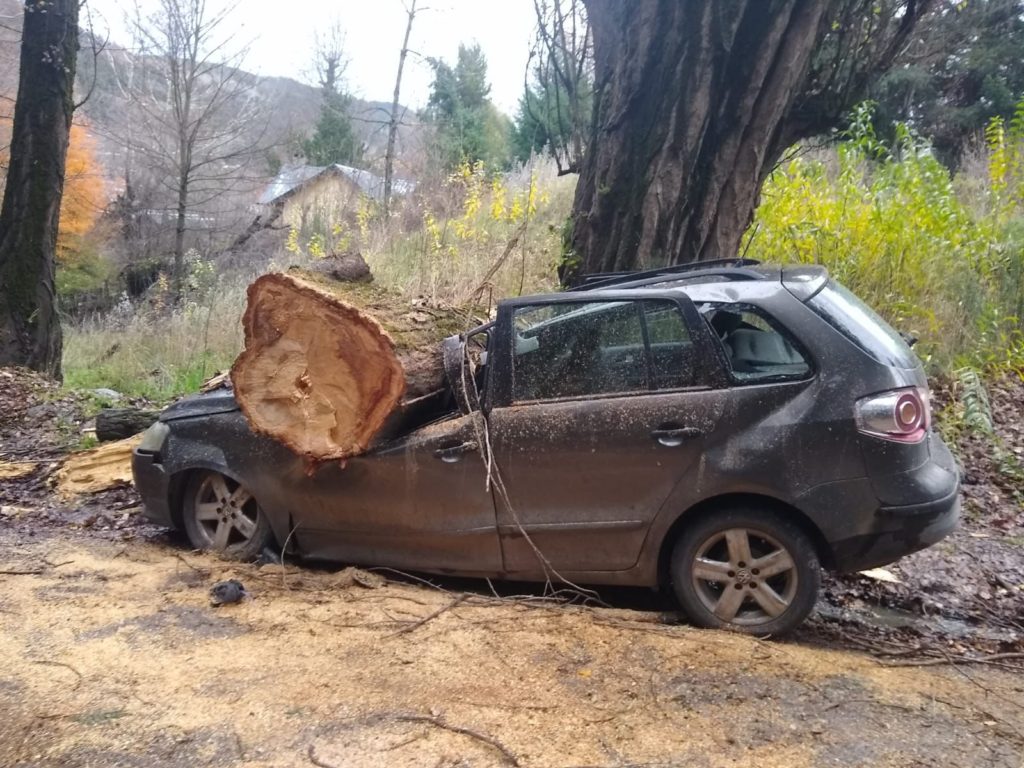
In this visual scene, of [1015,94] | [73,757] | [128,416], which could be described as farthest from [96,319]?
[1015,94]

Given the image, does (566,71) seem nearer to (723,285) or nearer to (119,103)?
(723,285)

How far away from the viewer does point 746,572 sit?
12.6 ft

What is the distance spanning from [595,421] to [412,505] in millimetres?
1110

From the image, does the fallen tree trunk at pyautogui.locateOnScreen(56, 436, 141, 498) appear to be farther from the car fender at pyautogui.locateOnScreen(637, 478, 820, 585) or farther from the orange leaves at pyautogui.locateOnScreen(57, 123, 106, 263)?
the orange leaves at pyautogui.locateOnScreen(57, 123, 106, 263)

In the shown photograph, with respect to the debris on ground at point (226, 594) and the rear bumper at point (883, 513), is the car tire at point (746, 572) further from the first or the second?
the debris on ground at point (226, 594)

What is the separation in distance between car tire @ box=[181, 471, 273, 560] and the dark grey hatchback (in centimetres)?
48

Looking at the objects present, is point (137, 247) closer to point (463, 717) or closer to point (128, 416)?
point (128, 416)

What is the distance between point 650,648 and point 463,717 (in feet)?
3.11

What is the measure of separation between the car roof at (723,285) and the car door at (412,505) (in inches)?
34.2

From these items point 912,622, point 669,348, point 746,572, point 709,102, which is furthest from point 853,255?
point 746,572

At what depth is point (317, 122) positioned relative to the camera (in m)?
38.0

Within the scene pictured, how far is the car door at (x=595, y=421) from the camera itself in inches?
155

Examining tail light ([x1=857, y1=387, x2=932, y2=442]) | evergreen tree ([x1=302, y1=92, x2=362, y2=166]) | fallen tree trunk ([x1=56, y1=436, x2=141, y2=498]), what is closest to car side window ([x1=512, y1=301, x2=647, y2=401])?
tail light ([x1=857, y1=387, x2=932, y2=442])

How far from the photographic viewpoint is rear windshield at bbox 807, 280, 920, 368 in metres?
3.80
